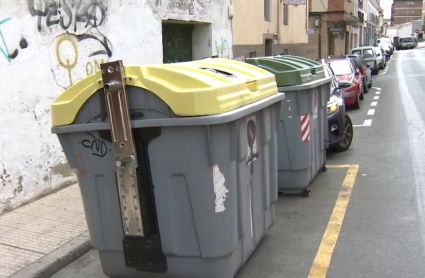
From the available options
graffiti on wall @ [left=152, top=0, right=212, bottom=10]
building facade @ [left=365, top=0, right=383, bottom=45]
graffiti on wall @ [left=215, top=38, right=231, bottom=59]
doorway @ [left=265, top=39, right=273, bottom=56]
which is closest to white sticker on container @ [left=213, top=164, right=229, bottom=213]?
graffiti on wall @ [left=152, top=0, right=212, bottom=10]

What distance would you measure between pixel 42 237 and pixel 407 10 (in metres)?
171

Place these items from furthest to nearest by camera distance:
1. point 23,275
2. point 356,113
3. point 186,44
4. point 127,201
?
point 356,113, point 186,44, point 23,275, point 127,201

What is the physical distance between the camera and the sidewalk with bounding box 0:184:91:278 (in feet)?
13.6

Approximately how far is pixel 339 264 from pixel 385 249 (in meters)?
0.57

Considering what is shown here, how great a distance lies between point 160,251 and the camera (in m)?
3.55

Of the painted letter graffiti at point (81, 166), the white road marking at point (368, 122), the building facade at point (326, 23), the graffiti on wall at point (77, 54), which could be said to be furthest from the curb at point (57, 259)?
the building facade at point (326, 23)

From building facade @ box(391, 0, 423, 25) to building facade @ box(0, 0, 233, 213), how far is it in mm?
162298

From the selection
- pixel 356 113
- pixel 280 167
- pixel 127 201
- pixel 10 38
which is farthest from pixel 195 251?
pixel 356 113

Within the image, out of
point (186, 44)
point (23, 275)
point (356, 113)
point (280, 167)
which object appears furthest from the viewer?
point (356, 113)

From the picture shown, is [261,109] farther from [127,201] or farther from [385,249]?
[385,249]

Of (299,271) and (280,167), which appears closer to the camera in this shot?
(299,271)

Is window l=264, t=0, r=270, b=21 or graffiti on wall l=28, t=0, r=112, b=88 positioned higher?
window l=264, t=0, r=270, b=21

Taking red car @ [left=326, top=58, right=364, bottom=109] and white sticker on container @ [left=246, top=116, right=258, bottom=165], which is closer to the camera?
white sticker on container @ [left=246, top=116, right=258, bottom=165]

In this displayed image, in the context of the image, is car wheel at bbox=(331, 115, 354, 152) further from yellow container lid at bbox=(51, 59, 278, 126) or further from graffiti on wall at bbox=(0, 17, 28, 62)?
graffiti on wall at bbox=(0, 17, 28, 62)
